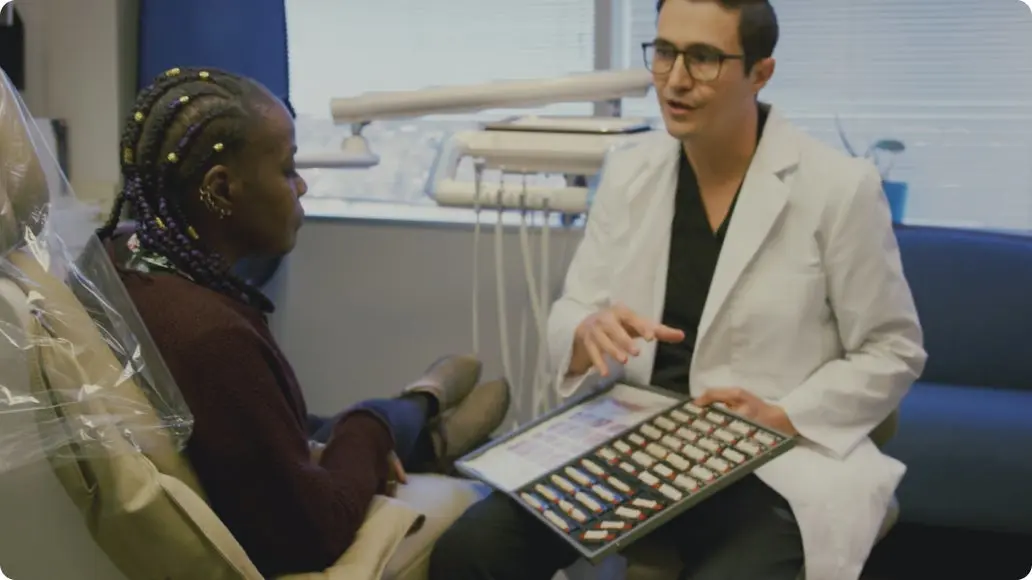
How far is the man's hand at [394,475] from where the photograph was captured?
143 cm

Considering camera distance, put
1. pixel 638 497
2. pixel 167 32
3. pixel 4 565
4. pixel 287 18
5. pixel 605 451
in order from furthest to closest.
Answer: pixel 287 18 → pixel 167 32 → pixel 605 451 → pixel 638 497 → pixel 4 565

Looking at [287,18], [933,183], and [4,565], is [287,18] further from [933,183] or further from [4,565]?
[4,565]

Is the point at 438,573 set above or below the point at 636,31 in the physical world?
below

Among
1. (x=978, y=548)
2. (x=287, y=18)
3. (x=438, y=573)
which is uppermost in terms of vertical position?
(x=287, y=18)

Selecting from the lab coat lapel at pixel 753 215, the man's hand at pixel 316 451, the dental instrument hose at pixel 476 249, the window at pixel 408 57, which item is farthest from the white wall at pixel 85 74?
the lab coat lapel at pixel 753 215

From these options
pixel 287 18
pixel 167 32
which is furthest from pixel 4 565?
pixel 287 18

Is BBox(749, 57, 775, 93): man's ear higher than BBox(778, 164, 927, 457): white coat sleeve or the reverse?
higher

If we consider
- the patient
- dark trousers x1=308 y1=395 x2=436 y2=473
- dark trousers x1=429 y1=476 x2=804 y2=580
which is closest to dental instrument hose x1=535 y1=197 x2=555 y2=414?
dark trousers x1=308 y1=395 x2=436 y2=473

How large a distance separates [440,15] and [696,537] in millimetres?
1662

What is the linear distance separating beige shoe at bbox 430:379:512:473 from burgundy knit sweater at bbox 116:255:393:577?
50 centimetres

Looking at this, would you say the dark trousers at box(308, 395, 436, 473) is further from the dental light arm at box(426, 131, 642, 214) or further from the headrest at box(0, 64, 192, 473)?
the dental light arm at box(426, 131, 642, 214)

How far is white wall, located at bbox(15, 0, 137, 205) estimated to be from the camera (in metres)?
2.43

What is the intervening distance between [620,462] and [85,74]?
5.88 ft

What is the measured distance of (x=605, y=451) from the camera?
1351 millimetres
